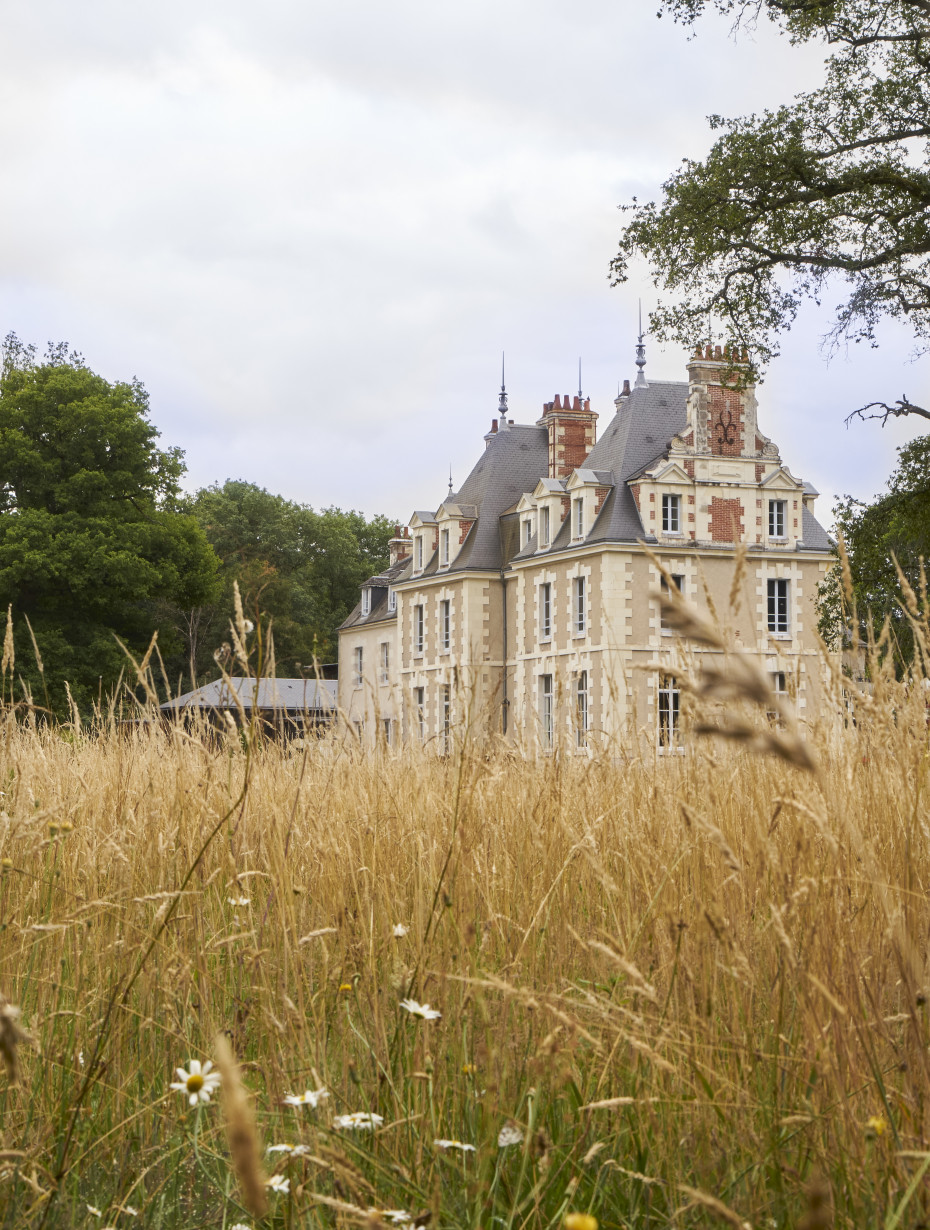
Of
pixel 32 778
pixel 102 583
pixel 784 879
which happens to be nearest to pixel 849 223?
pixel 32 778

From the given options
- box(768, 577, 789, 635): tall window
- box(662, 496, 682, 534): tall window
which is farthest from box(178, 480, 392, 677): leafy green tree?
box(768, 577, 789, 635): tall window

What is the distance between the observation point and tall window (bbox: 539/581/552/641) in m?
39.5

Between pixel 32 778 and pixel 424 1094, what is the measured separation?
123 inches

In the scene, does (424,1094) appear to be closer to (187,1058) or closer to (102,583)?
(187,1058)

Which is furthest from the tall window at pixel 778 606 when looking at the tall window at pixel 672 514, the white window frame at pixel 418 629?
the white window frame at pixel 418 629

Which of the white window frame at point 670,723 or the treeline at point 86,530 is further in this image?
the treeline at point 86,530

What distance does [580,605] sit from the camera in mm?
38031

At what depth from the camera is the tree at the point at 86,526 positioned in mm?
35156

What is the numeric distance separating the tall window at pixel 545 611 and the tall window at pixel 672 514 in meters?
4.34

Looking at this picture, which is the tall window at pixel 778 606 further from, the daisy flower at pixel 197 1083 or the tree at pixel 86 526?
the daisy flower at pixel 197 1083

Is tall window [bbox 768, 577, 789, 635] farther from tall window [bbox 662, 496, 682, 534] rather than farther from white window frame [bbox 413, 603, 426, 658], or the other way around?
white window frame [bbox 413, 603, 426, 658]

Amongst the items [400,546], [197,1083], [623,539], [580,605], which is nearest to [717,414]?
[623,539]

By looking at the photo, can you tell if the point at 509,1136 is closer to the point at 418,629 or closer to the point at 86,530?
the point at 86,530

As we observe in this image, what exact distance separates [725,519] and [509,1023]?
121ft
